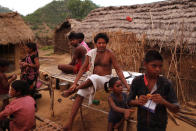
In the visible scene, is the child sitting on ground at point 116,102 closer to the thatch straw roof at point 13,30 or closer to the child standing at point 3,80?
the child standing at point 3,80

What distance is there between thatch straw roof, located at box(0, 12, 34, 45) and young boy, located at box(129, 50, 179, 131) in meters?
8.67

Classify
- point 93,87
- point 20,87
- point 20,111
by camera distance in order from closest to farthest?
point 20,111 < point 20,87 < point 93,87

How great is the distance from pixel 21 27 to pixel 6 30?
0.96 m

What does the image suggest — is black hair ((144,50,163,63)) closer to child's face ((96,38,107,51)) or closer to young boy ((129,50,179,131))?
young boy ((129,50,179,131))

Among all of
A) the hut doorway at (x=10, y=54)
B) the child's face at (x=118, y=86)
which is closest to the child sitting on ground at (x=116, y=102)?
the child's face at (x=118, y=86)

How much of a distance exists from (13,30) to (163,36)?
8.10m

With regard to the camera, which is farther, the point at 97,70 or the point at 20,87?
the point at 97,70

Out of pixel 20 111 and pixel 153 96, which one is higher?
pixel 153 96

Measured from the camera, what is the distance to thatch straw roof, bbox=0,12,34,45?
8492mm

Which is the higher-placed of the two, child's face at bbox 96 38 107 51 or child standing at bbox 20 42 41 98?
child's face at bbox 96 38 107 51

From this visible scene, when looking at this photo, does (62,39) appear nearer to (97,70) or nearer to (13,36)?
(13,36)

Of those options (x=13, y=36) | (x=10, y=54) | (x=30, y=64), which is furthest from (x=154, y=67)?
(x=10, y=54)

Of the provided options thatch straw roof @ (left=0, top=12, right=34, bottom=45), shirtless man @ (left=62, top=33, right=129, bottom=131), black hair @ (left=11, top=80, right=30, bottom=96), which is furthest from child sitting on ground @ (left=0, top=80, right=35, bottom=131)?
thatch straw roof @ (left=0, top=12, right=34, bottom=45)

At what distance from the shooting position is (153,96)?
1563mm
